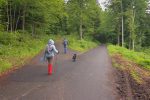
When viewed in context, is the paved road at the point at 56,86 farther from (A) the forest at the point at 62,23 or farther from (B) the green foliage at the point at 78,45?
(B) the green foliage at the point at 78,45

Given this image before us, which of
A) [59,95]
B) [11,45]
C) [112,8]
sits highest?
[112,8]

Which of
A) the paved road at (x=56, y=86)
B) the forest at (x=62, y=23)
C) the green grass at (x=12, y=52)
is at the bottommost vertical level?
the paved road at (x=56, y=86)

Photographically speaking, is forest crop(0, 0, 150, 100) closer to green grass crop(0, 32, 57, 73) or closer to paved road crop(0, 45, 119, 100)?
green grass crop(0, 32, 57, 73)

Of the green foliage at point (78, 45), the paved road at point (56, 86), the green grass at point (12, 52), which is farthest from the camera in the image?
the green foliage at point (78, 45)

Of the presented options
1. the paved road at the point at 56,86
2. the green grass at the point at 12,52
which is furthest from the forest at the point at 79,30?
the paved road at the point at 56,86

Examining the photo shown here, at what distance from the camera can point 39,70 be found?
1603cm

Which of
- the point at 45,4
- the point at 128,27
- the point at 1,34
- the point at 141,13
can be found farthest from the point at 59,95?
the point at 141,13

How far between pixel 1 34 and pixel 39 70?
12770mm

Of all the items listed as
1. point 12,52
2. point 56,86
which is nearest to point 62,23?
point 12,52

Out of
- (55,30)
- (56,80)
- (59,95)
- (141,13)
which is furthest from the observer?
(55,30)

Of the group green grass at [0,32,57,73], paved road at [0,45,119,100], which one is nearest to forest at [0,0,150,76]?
green grass at [0,32,57,73]

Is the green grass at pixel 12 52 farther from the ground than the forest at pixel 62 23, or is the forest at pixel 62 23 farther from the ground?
the forest at pixel 62 23

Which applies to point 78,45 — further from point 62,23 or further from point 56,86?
point 56,86

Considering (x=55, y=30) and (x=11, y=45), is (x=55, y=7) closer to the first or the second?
(x=11, y=45)
